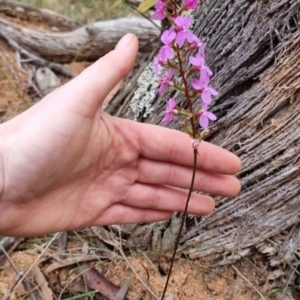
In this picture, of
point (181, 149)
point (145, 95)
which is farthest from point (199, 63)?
point (145, 95)

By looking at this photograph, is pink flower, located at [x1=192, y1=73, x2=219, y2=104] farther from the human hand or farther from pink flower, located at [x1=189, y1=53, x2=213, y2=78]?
the human hand

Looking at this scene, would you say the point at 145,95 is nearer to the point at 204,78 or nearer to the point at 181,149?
the point at 181,149

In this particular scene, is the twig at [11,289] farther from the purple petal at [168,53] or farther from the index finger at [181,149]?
the purple petal at [168,53]

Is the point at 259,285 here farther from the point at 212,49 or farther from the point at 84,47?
the point at 84,47

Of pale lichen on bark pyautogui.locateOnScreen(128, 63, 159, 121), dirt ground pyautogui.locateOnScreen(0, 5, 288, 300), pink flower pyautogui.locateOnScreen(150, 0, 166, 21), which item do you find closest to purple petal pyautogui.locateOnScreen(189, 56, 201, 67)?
pink flower pyautogui.locateOnScreen(150, 0, 166, 21)

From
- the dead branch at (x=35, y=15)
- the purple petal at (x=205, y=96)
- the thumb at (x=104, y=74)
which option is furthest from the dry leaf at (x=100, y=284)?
the dead branch at (x=35, y=15)

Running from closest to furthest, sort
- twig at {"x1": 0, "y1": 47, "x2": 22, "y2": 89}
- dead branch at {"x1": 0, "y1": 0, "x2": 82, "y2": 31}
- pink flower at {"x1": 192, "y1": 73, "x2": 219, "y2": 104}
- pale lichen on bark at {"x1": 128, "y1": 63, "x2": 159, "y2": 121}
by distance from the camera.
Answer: pink flower at {"x1": 192, "y1": 73, "x2": 219, "y2": 104} → pale lichen on bark at {"x1": 128, "y1": 63, "x2": 159, "y2": 121} → twig at {"x1": 0, "y1": 47, "x2": 22, "y2": 89} → dead branch at {"x1": 0, "y1": 0, "x2": 82, "y2": 31}
